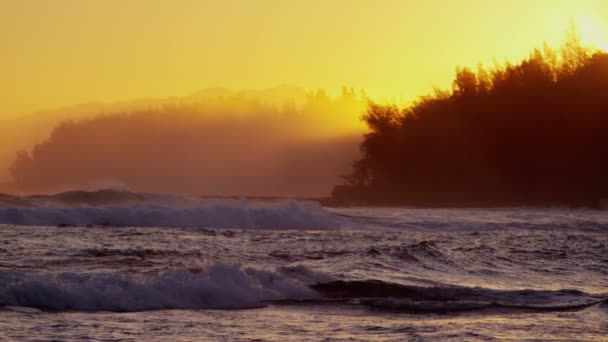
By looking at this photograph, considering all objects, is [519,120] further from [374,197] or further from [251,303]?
[251,303]

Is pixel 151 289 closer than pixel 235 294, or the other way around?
pixel 151 289

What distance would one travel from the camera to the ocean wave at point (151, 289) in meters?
8.75

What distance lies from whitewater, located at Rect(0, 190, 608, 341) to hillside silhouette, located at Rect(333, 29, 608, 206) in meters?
25.1

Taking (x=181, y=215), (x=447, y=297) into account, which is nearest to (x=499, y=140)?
(x=181, y=215)

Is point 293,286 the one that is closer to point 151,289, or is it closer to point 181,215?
point 151,289

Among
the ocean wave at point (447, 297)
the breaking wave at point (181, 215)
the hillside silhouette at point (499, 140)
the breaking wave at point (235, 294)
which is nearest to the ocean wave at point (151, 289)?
the breaking wave at point (235, 294)

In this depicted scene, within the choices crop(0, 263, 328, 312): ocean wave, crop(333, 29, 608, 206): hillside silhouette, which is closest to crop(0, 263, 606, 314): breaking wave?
crop(0, 263, 328, 312): ocean wave

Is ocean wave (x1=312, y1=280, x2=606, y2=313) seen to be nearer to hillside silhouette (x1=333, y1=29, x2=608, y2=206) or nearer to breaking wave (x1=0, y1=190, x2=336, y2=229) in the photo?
breaking wave (x1=0, y1=190, x2=336, y2=229)

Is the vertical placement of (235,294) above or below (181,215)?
below

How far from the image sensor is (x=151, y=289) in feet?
30.1

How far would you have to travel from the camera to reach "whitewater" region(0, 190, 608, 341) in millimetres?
7695

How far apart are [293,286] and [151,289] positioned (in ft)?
4.90

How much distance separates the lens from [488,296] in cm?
978

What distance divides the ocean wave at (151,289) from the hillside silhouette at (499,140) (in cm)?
3059
